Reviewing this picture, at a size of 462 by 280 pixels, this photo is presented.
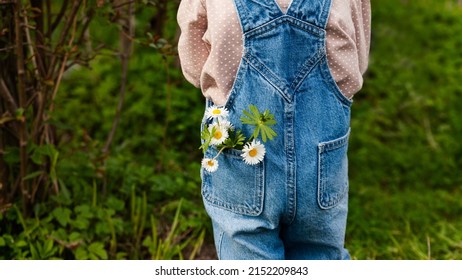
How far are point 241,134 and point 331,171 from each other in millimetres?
311

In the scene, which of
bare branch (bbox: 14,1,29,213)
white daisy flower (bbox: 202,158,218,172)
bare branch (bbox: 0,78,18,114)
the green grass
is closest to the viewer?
white daisy flower (bbox: 202,158,218,172)

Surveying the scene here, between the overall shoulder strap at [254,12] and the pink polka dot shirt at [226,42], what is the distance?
0.02 m

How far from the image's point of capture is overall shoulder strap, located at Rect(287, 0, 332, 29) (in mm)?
1845

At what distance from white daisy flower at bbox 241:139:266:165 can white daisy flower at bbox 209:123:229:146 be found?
0.07 meters

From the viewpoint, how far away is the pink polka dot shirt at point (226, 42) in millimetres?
1853

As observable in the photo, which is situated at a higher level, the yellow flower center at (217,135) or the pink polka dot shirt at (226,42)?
the pink polka dot shirt at (226,42)

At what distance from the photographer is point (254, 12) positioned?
183cm

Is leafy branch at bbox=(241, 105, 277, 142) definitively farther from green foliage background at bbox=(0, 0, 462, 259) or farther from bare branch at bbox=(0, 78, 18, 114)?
bare branch at bbox=(0, 78, 18, 114)

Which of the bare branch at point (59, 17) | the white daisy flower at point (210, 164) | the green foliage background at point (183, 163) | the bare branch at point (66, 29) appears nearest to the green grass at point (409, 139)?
the green foliage background at point (183, 163)

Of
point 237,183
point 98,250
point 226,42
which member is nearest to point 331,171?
point 237,183

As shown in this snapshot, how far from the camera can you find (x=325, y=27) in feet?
6.19

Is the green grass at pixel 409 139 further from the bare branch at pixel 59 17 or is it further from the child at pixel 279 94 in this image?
the bare branch at pixel 59 17

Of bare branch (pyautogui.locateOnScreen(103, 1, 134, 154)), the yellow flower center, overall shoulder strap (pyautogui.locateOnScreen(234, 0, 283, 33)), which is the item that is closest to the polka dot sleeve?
overall shoulder strap (pyautogui.locateOnScreen(234, 0, 283, 33))

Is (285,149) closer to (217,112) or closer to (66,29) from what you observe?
(217,112)
